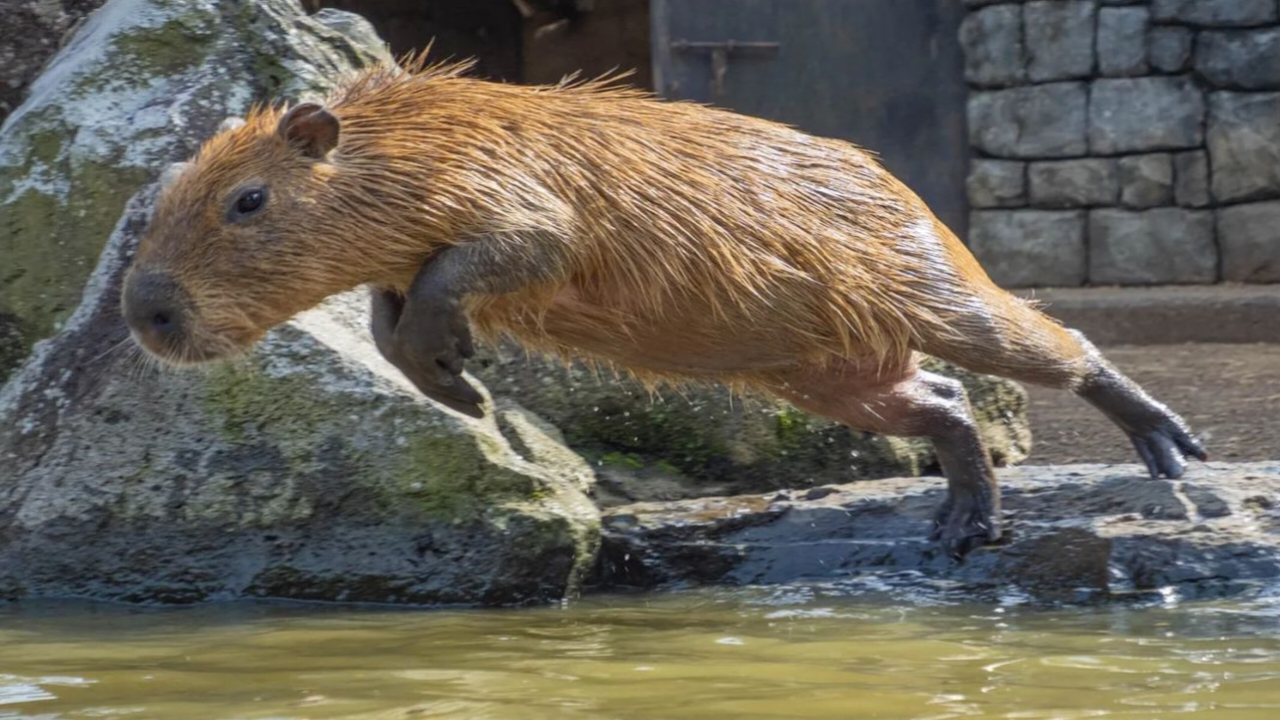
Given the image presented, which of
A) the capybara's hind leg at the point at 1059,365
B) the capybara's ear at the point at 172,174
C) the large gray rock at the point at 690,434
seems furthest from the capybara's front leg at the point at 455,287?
the large gray rock at the point at 690,434

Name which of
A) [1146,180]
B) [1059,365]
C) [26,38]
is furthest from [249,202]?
[1146,180]

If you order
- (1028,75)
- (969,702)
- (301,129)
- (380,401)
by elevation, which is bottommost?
(969,702)

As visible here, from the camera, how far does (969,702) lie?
10.4 ft

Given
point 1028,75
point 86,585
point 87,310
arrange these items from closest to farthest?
point 86,585
point 87,310
point 1028,75

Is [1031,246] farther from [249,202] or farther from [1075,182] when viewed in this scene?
[249,202]

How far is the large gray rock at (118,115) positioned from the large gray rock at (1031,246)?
5368 mm

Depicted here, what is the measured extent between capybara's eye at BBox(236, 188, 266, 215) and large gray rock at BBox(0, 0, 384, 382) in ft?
4.75

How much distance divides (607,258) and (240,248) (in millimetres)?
820

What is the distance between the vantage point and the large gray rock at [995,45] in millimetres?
9992

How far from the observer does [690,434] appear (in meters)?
5.54

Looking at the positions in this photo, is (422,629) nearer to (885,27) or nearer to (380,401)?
(380,401)

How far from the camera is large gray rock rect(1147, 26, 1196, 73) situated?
384 inches

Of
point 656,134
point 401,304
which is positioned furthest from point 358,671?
point 656,134

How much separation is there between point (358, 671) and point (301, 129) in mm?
1150
